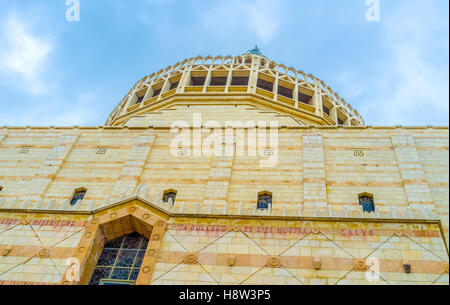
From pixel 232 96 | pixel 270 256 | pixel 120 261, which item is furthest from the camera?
pixel 232 96

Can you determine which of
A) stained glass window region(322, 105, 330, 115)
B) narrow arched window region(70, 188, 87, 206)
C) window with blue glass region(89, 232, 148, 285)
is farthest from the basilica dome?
window with blue glass region(89, 232, 148, 285)

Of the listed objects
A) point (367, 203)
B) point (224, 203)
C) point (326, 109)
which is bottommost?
point (224, 203)

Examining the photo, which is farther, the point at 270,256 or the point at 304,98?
the point at 304,98

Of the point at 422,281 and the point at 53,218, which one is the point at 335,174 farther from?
the point at 53,218

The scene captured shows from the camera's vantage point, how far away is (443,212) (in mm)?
14383

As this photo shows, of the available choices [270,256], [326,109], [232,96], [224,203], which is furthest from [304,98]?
[270,256]

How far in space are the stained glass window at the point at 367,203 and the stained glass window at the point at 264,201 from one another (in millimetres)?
3131

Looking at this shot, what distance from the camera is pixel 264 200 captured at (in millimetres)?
15578

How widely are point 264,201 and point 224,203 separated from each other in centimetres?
148

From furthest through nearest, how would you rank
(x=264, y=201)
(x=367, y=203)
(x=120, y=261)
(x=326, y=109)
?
(x=326, y=109)
(x=264, y=201)
(x=367, y=203)
(x=120, y=261)

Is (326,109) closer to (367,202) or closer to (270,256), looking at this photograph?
(367,202)

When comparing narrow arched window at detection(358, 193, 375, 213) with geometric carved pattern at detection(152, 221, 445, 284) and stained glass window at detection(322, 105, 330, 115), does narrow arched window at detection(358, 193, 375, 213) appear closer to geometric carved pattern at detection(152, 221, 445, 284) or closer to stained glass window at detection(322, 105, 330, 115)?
geometric carved pattern at detection(152, 221, 445, 284)

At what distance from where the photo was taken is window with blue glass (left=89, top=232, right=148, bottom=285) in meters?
12.7
